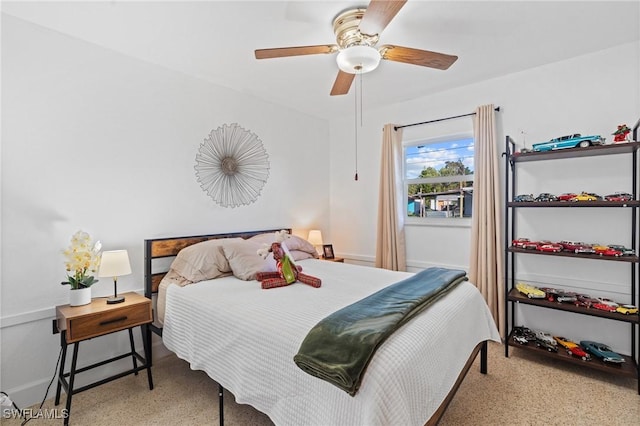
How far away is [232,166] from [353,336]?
8.27ft

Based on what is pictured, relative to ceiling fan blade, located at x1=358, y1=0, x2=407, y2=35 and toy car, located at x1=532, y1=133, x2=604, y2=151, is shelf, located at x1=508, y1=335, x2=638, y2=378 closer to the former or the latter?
toy car, located at x1=532, y1=133, x2=604, y2=151

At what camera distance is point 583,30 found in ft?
7.65

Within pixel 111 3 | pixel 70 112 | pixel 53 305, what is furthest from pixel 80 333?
pixel 111 3

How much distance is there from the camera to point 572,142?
8.32ft

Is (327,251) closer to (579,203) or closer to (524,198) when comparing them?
(524,198)

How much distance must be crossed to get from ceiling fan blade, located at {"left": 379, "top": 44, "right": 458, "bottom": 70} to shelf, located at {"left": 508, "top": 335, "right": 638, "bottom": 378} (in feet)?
8.11

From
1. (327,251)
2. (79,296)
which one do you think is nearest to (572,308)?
(327,251)

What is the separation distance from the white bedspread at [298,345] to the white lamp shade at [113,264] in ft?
1.23

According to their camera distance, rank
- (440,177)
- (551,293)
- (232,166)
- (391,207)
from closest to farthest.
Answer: (551,293), (232,166), (440,177), (391,207)

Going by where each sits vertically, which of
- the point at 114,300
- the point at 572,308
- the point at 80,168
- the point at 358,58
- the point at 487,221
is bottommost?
the point at 572,308

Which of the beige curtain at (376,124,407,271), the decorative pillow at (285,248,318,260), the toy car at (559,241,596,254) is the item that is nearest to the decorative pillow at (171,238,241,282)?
the decorative pillow at (285,248,318,260)

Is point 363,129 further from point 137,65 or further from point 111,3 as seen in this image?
point 111,3

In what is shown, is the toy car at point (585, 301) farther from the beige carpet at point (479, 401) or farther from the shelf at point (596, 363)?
the beige carpet at point (479, 401)

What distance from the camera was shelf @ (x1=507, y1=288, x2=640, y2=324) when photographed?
233 centimetres
